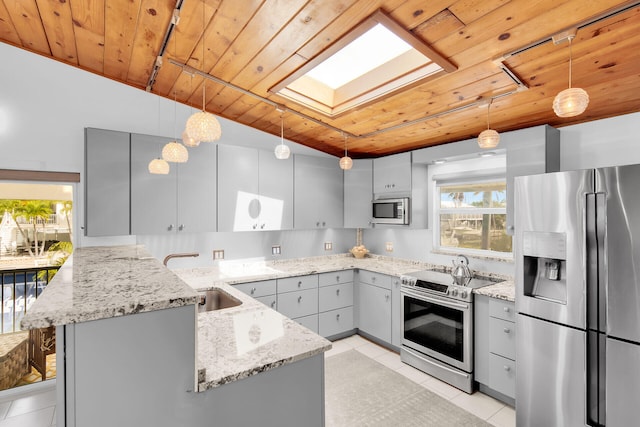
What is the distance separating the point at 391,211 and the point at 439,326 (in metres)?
1.39

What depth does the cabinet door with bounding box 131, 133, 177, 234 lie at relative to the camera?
2781 mm

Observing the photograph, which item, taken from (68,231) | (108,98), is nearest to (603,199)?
(108,98)

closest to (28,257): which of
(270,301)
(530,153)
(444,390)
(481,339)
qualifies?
(270,301)

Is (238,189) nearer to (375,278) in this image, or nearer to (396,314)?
(375,278)

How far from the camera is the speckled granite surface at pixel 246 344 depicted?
3.75 ft

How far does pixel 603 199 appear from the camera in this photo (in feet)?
6.07

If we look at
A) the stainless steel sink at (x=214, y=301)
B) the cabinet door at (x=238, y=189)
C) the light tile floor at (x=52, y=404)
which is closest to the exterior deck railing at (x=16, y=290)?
the light tile floor at (x=52, y=404)

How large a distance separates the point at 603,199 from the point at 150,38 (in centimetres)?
307

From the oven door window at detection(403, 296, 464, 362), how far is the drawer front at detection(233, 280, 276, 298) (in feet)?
4.54

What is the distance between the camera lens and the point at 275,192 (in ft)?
11.8

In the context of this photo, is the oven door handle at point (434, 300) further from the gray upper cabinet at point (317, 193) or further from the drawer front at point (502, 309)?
the gray upper cabinet at point (317, 193)

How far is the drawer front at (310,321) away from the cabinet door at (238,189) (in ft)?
3.75

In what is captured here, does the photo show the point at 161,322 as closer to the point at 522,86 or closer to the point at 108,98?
the point at 522,86

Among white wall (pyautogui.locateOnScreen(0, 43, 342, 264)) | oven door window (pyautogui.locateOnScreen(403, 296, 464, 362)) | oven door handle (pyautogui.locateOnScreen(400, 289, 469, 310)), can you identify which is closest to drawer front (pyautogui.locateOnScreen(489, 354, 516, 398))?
oven door window (pyautogui.locateOnScreen(403, 296, 464, 362))
